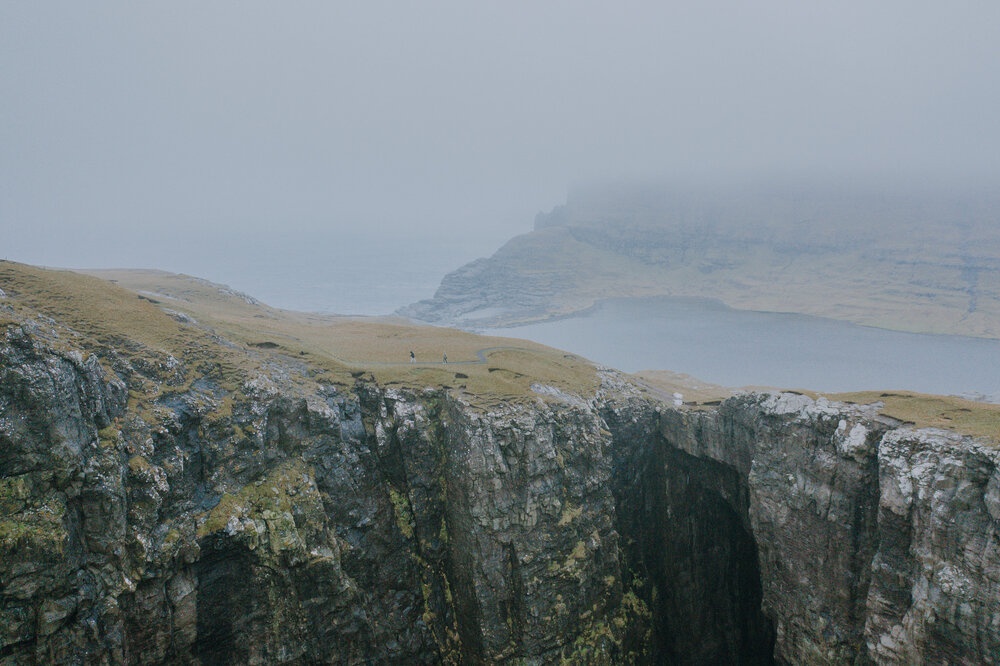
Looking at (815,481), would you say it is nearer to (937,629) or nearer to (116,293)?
(937,629)

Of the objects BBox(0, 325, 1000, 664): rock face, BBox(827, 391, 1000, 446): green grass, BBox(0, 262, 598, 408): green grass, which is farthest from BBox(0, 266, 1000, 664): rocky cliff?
BBox(827, 391, 1000, 446): green grass

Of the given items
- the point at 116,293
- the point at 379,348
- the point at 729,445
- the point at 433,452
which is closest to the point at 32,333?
the point at 116,293

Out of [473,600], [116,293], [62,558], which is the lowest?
[473,600]

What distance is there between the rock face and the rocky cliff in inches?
6.0

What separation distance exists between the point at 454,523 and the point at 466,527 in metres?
1.69

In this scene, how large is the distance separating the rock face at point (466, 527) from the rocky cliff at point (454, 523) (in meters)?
0.15

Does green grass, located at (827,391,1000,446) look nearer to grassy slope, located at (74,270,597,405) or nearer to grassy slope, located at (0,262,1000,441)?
grassy slope, located at (0,262,1000,441)

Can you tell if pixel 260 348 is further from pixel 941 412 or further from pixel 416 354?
pixel 941 412

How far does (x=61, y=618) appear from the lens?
28531 mm

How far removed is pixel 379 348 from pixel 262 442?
73.6 ft

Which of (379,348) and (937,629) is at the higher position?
(379,348)

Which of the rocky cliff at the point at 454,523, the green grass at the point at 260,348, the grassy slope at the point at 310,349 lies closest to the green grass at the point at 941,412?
the grassy slope at the point at 310,349

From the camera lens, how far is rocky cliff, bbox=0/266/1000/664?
29.1 m

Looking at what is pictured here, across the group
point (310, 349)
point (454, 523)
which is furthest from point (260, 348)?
point (454, 523)
